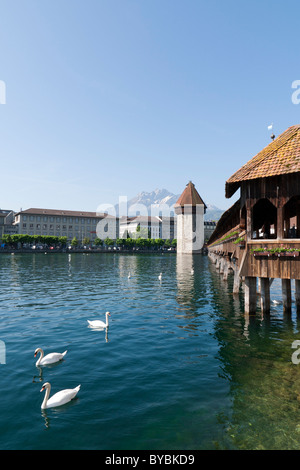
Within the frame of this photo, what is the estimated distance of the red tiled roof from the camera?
1319cm

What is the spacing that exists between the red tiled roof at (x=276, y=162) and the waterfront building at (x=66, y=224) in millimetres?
142891

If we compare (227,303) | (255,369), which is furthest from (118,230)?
(255,369)

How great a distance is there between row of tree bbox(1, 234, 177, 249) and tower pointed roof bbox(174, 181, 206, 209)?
1405 inches

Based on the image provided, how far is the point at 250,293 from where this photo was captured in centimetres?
1686

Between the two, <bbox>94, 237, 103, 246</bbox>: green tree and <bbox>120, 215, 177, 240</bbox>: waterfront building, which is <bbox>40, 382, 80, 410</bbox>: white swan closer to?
<bbox>94, 237, 103, 246</bbox>: green tree

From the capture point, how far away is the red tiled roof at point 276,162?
13188 millimetres

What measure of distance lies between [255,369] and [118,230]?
16704 centimetres

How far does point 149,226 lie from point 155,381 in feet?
578

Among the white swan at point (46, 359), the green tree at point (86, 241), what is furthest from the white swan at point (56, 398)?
the green tree at point (86, 241)

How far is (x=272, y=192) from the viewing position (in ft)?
46.6
